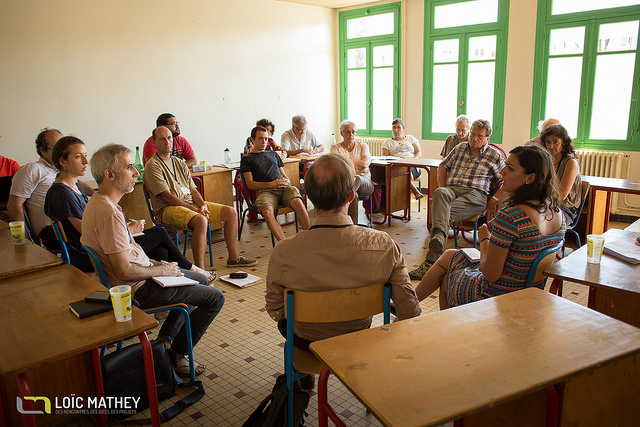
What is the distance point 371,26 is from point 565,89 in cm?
333

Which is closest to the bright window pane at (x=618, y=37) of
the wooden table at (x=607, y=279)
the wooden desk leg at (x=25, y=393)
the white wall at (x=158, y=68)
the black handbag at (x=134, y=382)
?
the white wall at (x=158, y=68)

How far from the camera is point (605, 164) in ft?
19.2

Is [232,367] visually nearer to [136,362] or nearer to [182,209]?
[136,362]

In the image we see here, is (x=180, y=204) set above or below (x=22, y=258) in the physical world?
below

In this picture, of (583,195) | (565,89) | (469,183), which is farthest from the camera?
(565,89)

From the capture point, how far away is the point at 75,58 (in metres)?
5.70

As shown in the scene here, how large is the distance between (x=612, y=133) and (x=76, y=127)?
21.0 feet

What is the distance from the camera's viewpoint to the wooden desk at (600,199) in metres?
4.28

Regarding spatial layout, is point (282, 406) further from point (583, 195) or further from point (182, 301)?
point (583, 195)

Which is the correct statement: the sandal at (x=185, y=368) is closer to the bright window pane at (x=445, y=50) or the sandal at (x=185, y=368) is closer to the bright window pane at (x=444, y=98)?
the bright window pane at (x=444, y=98)

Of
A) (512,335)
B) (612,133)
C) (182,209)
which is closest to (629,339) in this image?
(512,335)

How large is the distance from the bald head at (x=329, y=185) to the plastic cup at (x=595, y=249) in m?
1.13

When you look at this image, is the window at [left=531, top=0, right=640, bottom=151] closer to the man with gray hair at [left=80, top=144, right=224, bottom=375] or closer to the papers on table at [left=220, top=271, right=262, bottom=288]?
the papers on table at [left=220, top=271, right=262, bottom=288]

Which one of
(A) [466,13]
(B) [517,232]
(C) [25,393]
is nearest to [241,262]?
(B) [517,232]
